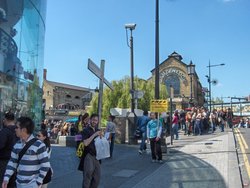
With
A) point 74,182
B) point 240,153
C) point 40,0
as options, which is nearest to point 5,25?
point 40,0

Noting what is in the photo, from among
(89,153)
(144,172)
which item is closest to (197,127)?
(144,172)

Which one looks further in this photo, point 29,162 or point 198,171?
point 198,171

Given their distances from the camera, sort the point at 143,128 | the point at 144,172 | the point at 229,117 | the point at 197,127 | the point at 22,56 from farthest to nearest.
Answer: the point at 229,117, the point at 197,127, the point at 143,128, the point at 22,56, the point at 144,172

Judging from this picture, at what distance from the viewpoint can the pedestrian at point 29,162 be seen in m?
4.74

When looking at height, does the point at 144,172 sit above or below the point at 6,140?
below

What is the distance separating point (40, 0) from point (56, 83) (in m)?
86.8

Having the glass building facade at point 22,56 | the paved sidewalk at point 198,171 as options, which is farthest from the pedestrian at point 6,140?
the glass building facade at point 22,56

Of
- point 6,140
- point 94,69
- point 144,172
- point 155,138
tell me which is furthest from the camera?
point 155,138

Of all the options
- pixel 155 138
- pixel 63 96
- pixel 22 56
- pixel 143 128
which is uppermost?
pixel 63 96

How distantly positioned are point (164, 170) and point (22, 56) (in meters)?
5.29

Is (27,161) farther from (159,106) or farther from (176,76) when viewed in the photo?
(176,76)

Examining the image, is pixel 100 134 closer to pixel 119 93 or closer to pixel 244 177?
pixel 244 177

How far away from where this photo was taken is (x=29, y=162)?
4754mm

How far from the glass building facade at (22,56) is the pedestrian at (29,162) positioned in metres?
5.66
